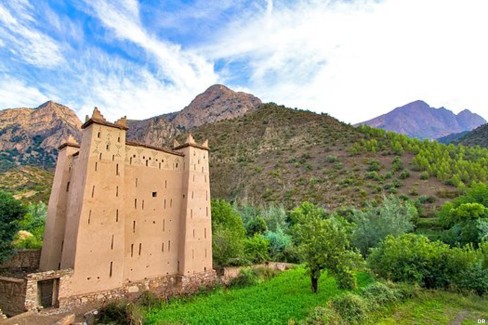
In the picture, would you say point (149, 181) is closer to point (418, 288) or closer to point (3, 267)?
point (3, 267)

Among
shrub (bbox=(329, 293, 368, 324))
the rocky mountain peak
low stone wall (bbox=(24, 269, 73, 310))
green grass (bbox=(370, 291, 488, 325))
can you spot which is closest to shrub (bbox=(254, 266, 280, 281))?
green grass (bbox=(370, 291, 488, 325))

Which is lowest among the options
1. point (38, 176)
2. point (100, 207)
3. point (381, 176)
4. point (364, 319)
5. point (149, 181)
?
point (364, 319)

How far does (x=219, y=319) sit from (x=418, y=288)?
10669 millimetres

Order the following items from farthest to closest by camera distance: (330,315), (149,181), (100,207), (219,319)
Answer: (149,181) → (100,207) → (219,319) → (330,315)

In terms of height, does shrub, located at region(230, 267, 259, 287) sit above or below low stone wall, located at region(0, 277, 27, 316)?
below

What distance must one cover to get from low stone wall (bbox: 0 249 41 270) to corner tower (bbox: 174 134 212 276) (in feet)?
27.2

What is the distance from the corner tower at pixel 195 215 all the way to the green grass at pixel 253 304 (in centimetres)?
214

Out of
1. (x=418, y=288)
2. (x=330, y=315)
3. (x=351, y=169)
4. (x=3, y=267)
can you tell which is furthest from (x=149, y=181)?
(x=351, y=169)

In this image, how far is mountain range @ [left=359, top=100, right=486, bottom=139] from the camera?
172125mm

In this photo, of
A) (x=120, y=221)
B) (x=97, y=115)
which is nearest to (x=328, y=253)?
(x=120, y=221)

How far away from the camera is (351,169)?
48.2 metres

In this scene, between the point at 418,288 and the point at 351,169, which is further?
the point at 351,169

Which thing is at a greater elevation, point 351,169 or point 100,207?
point 351,169

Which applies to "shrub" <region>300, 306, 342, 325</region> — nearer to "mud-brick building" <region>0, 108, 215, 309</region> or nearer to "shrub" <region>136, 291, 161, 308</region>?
"shrub" <region>136, 291, 161, 308</region>
